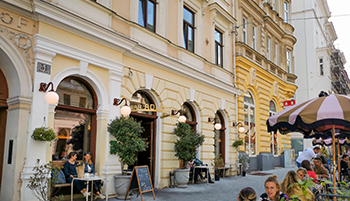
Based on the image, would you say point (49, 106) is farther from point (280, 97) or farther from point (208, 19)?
point (280, 97)

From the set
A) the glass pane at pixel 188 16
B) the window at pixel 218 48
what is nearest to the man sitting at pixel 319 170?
the glass pane at pixel 188 16

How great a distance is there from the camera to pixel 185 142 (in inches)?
464

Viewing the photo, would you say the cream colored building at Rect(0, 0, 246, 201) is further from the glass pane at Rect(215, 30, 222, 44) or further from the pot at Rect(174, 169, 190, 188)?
the glass pane at Rect(215, 30, 222, 44)

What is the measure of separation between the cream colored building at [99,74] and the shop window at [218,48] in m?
0.95

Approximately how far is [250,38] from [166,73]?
9.62m

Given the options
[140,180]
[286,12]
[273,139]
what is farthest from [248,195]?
[286,12]

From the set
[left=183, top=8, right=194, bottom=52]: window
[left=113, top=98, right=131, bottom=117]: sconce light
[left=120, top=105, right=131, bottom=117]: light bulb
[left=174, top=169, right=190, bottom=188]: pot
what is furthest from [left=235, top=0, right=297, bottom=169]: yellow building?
[left=120, top=105, right=131, bottom=117]: light bulb

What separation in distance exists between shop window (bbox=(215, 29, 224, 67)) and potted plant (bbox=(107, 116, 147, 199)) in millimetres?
8536

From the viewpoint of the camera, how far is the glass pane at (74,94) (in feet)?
28.7

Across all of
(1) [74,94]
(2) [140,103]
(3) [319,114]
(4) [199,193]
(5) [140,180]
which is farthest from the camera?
(2) [140,103]

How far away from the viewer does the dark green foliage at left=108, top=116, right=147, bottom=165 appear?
8992 mm

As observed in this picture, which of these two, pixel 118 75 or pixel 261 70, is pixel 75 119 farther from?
pixel 261 70

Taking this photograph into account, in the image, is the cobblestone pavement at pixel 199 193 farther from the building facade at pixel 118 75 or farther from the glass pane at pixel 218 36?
the glass pane at pixel 218 36

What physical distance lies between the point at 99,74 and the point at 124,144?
2.26 metres
